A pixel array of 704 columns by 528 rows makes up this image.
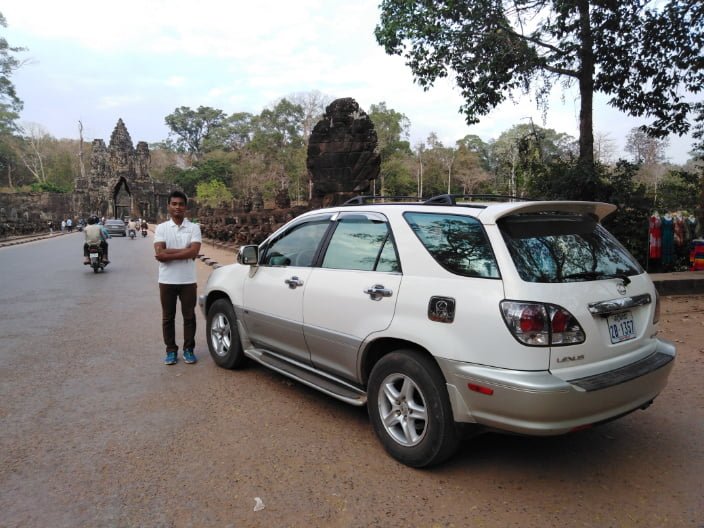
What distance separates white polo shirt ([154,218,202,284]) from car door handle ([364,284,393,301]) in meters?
2.55

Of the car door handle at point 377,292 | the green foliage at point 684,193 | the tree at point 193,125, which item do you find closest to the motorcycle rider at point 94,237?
the car door handle at point 377,292

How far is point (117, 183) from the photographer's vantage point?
61719mm

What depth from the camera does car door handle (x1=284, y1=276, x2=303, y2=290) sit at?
3772 millimetres

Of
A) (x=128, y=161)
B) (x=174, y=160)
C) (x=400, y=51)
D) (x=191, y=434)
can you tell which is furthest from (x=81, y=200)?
(x=191, y=434)

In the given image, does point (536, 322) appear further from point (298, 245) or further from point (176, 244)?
point (176, 244)

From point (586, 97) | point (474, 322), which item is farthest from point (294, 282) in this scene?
point (586, 97)

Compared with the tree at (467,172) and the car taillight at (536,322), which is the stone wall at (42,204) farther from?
the car taillight at (536,322)

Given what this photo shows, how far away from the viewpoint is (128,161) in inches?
2452

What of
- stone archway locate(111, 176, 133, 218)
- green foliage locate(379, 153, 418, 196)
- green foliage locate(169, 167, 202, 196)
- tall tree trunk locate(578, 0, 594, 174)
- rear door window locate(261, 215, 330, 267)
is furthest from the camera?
green foliage locate(169, 167, 202, 196)

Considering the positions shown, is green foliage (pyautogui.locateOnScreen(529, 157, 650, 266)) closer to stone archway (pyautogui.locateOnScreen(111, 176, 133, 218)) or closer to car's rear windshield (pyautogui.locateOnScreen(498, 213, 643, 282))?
car's rear windshield (pyautogui.locateOnScreen(498, 213, 643, 282))

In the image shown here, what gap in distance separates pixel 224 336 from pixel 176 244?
105cm

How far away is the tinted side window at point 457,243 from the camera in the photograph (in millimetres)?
2723

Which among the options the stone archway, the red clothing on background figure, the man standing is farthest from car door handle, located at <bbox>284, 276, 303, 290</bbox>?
the stone archway

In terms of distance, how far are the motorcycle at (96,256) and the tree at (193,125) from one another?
78040 mm
